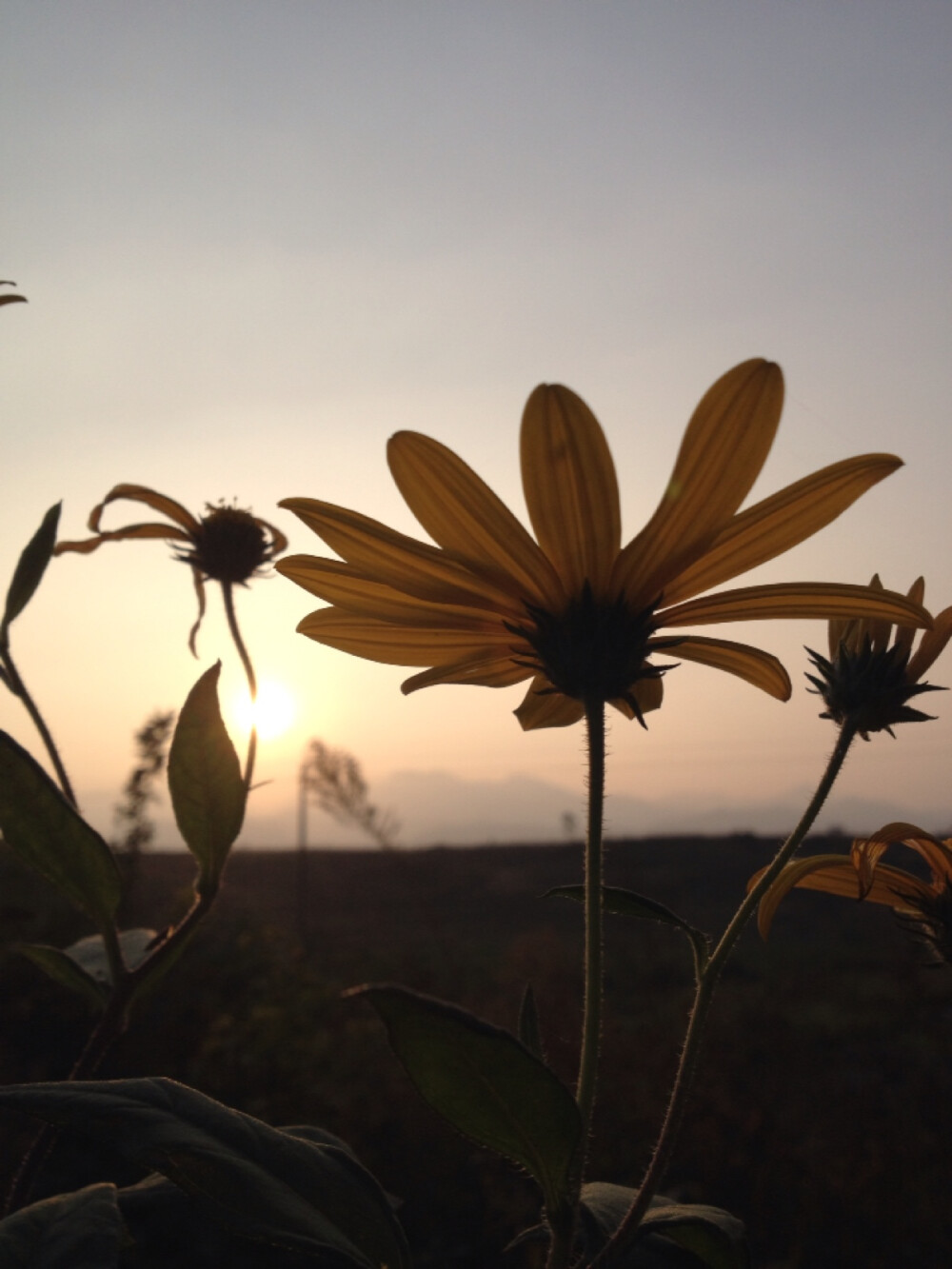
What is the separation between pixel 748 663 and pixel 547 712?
30 cm

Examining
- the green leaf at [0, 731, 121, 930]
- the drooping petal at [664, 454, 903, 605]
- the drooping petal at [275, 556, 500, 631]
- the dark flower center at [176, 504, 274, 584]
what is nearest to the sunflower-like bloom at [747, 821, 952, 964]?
the drooping petal at [664, 454, 903, 605]

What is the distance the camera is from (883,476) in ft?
2.90

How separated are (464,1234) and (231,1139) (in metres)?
5.63

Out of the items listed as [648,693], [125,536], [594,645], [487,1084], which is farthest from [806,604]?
[125,536]

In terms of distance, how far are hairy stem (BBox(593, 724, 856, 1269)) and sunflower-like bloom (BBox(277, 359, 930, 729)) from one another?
0.19 meters

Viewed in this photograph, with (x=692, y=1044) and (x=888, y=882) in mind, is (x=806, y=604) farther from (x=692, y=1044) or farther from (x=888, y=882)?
(x=888, y=882)

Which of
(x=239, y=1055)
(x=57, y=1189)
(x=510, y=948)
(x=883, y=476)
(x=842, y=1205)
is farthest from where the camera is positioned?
(x=510, y=948)

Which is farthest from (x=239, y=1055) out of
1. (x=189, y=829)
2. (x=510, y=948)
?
(x=510, y=948)

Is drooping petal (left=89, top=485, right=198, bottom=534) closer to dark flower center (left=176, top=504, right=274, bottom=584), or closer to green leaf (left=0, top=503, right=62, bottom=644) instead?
dark flower center (left=176, top=504, right=274, bottom=584)

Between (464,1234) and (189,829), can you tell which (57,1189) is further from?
(464,1234)

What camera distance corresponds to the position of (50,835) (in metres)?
0.99

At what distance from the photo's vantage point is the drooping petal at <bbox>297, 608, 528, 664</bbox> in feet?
3.43

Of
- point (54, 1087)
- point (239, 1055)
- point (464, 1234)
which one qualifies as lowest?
point (464, 1234)

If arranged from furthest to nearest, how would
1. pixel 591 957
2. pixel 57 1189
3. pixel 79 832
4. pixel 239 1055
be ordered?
pixel 239 1055 < pixel 57 1189 < pixel 79 832 < pixel 591 957
